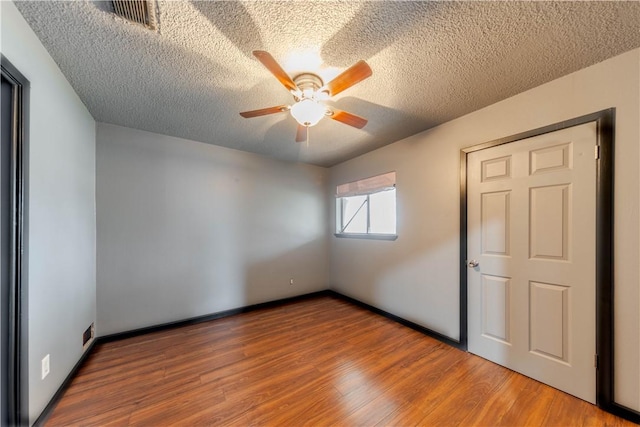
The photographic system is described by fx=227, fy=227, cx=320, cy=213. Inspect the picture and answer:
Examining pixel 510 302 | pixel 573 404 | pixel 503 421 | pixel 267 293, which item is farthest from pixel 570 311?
pixel 267 293

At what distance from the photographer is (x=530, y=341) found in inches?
71.1

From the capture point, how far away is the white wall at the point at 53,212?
129 cm

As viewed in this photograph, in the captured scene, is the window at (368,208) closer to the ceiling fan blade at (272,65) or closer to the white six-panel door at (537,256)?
the white six-panel door at (537,256)

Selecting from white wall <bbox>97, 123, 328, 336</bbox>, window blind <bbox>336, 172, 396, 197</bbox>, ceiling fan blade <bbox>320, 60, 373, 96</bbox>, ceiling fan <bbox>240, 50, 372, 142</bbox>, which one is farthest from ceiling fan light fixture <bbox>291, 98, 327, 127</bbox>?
white wall <bbox>97, 123, 328, 336</bbox>

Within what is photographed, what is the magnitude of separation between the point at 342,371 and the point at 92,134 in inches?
129

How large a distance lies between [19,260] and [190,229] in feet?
5.33

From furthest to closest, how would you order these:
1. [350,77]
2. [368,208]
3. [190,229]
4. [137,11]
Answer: [368,208]
[190,229]
[350,77]
[137,11]

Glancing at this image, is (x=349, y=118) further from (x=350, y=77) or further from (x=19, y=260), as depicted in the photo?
(x=19, y=260)

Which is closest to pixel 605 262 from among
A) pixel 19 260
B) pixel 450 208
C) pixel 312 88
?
pixel 450 208

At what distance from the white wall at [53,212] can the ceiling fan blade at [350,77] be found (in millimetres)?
1610

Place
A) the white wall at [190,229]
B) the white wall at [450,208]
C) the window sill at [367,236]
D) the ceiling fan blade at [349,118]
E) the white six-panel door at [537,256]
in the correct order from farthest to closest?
the window sill at [367,236], the white wall at [190,229], the ceiling fan blade at [349,118], the white six-panel door at [537,256], the white wall at [450,208]

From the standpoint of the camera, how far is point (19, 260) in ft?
3.97

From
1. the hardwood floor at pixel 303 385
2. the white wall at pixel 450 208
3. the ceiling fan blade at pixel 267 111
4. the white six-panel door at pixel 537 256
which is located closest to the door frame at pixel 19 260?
the hardwood floor at pixel 303 385

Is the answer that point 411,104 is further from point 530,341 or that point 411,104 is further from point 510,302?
point 530,341
